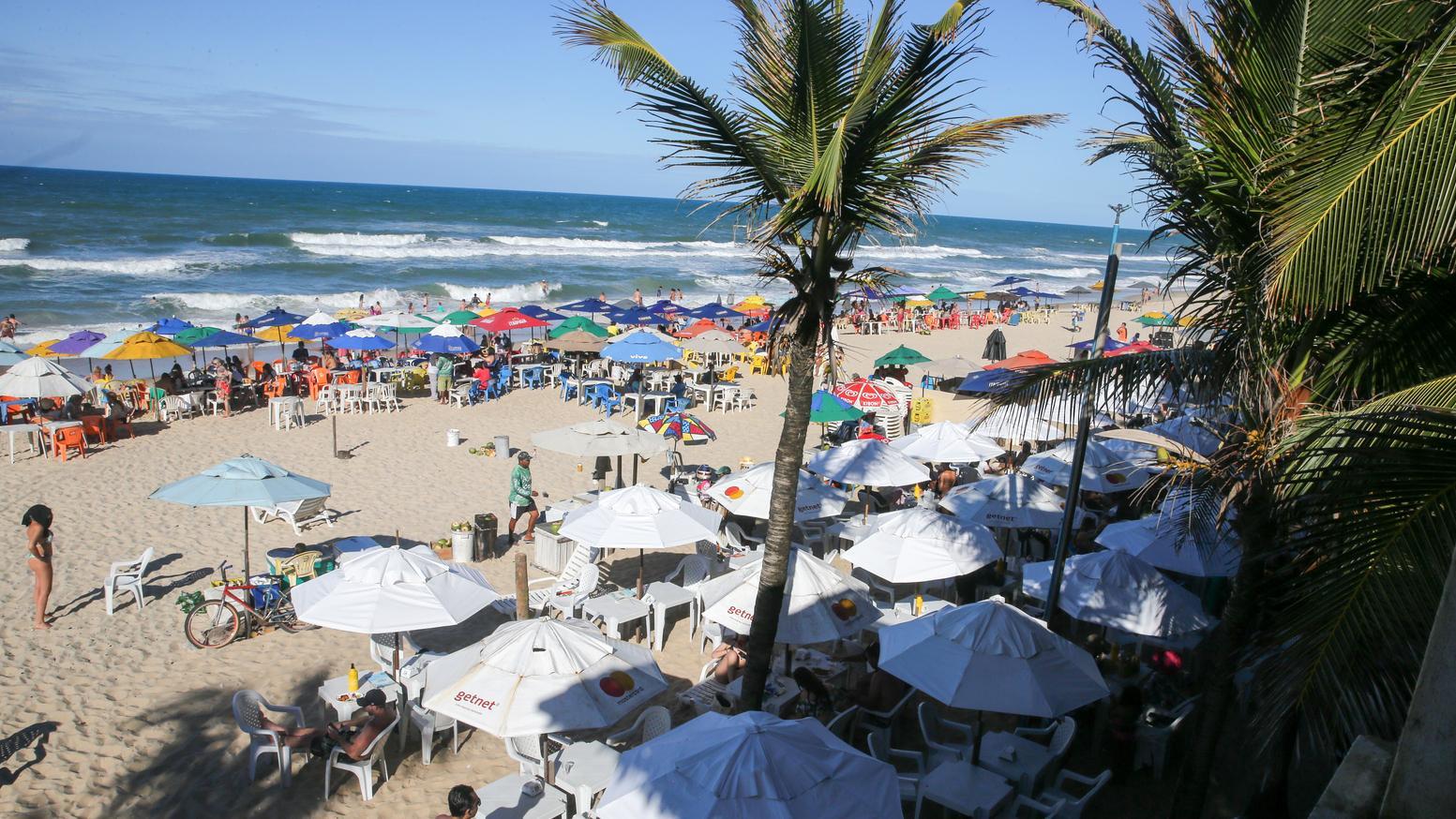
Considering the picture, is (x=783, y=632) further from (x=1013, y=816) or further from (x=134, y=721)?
Result: (x=134, y=721)

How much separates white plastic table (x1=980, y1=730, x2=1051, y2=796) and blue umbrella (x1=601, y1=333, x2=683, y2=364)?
986 cm

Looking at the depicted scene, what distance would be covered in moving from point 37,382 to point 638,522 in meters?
10.3

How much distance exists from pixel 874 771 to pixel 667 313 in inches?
839

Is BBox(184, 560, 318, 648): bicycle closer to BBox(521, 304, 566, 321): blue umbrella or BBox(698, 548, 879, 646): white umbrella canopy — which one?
BBox(698, 548, 879, 646): white umbrella canopy

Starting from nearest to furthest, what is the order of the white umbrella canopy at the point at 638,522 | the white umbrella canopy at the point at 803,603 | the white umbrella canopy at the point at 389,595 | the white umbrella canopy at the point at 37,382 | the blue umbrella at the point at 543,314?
the white umbrella canopy at the point at 389,595
the white umbrella canopy at the point at 803,603
the white umbrella canopy at the point at 638,522
the white umbrella canopy at the point at 37,382
the blue umbrella at the point at 543,314

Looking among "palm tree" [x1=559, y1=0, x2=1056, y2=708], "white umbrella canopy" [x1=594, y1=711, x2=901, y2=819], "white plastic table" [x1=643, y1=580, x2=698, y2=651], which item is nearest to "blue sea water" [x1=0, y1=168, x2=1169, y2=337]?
"palm tree" [x1=559, y1=0, x2=1056, y2=708]

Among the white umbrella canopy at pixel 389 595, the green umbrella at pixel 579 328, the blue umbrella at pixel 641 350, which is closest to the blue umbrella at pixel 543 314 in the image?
the green umbrella at pixel 579 328

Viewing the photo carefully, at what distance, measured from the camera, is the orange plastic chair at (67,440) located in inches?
545

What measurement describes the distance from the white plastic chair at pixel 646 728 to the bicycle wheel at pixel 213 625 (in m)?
3.93

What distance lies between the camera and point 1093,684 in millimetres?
5969

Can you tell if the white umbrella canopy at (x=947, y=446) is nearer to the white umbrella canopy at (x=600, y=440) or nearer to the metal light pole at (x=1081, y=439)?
the white umbrella canopy at (x=600, y=440)

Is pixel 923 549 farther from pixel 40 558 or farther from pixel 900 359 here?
pixel 900 359

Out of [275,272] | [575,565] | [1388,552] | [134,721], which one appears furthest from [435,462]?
[275,272]

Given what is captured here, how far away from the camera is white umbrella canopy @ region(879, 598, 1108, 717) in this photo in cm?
575
